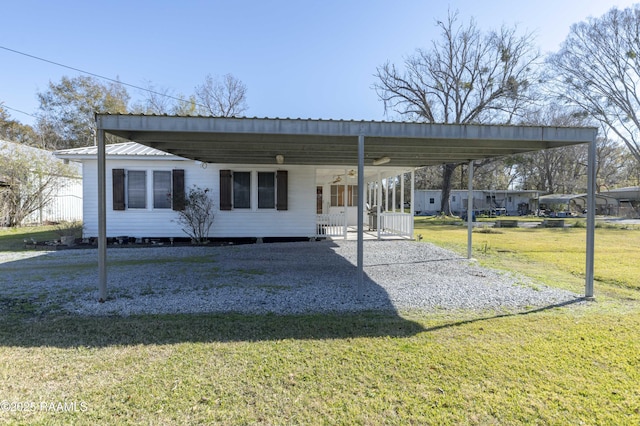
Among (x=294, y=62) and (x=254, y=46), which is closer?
(x=254, y=46)

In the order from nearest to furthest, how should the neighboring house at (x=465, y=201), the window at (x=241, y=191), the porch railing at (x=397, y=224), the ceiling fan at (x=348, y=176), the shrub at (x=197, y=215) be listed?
the shrub at (x=197, y=215) → the window at (x=241, y=191) → the porch railing at (x=397, y=224) → the ceiling fan at (x=348, y=176) → the neighboring house at (x=465, y=201)

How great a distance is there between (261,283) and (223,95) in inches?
1141

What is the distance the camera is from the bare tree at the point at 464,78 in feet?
86.4

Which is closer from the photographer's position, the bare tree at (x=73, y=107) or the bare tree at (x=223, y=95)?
the bare tree at (x=73, y=107)

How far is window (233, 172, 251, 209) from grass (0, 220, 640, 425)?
21.8 feet

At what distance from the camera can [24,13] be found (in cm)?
1565

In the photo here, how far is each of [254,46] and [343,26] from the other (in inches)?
373

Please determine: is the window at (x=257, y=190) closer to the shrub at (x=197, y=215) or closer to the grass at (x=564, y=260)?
the shrub at (x=197, y=215)

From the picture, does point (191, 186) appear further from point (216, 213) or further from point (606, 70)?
point (606, 70)

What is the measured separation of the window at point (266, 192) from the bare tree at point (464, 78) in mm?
18654

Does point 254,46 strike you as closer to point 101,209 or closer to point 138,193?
point 138,193

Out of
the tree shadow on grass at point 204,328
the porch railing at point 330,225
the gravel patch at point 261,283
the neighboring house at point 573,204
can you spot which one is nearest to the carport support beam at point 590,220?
the gravel patch at point 261,283

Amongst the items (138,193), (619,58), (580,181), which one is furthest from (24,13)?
(580,181)

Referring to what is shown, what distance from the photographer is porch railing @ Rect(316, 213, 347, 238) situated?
12.1 meters
